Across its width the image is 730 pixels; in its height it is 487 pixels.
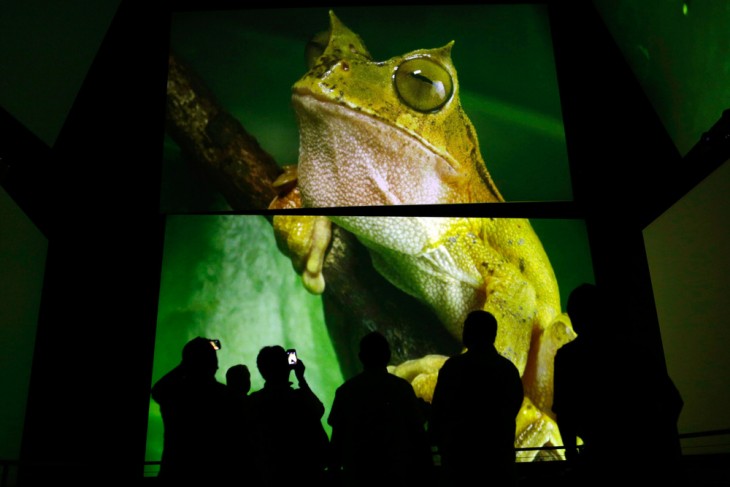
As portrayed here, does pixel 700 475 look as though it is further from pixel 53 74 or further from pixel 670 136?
pixel 53 74

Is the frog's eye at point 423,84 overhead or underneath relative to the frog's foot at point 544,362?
overhead

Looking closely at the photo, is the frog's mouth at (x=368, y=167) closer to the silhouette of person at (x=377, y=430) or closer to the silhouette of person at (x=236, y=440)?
the silhouette of person at (x=377, y=430)

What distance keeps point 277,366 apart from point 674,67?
398cm

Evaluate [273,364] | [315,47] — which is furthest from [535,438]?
[315,47]

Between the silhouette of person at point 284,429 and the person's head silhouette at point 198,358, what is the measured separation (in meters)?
0.23

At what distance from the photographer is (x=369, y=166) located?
5.00m

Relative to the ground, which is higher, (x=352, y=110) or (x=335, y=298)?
(x=352, y=110)

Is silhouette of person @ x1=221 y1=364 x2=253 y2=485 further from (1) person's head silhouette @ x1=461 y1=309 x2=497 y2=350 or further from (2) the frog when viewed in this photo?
(2) the frog

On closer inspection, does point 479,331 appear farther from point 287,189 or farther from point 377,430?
point 287,189

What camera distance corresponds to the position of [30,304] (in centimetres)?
453

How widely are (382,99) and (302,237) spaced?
1165mm

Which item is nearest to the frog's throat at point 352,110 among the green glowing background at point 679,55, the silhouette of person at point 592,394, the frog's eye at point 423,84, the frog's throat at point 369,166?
the frog's throat at point 369,166

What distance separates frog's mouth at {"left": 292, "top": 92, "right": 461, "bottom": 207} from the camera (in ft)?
16.2

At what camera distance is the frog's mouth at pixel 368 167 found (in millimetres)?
4926
